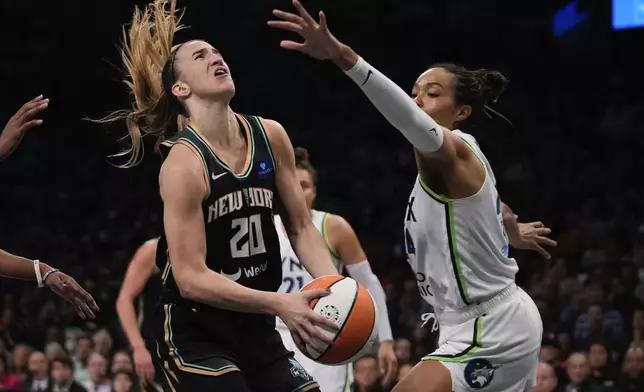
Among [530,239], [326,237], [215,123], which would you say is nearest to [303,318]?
[215,123]

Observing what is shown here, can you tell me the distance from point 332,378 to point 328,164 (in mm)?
9120

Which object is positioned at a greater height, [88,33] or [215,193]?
[215,193]

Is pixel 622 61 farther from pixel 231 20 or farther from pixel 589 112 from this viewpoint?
pixel 231 20

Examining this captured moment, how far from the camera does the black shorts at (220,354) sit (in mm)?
3543

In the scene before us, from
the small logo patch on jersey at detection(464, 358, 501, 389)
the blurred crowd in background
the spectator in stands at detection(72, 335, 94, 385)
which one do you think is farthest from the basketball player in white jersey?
the spectator in stands at detection(72, 335, 94, 385)

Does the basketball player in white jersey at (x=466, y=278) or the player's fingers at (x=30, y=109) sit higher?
the player's fingers at (x=30, y=109)

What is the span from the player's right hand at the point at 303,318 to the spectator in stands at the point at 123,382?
591cm

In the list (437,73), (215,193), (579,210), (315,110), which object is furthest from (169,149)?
(315,110)

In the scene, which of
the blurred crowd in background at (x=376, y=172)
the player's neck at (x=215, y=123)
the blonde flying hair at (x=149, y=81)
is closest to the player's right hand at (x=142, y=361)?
the blonde flying hair at (x=149, y=81)

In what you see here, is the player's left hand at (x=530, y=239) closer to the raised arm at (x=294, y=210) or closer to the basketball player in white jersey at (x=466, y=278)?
the basketball player in white jersey at (x=466, y=278)

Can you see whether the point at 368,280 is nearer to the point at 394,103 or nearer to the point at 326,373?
the point at 326,373

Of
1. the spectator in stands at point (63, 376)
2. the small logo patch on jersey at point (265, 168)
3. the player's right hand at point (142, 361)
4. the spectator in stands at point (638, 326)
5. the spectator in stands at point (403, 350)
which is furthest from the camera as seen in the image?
the spectator in stands at point (63, 376)

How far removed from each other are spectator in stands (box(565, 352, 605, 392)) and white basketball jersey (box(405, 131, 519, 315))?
141 inches

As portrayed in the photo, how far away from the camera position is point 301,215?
3.86 meters
